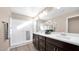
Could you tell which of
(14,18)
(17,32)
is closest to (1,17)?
(14,18)

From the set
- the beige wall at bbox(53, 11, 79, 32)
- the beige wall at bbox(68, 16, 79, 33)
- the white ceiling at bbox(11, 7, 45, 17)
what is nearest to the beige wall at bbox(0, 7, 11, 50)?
the white ceiling at bbox(11, 7, 45, 17)

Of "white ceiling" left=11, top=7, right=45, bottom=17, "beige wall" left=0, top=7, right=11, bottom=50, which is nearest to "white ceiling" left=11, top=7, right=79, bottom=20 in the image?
"white ceiling" left=11, top=7, right=45, bottom=17

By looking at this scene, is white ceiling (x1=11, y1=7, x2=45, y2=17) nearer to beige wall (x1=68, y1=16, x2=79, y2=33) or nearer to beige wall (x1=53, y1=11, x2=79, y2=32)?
beige wall (x1=53, y1=11, x2=79, y2=32)

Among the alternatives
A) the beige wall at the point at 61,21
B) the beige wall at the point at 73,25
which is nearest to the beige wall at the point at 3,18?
the beige wall at the point at 61,21

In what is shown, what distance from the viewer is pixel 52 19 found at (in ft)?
5.23

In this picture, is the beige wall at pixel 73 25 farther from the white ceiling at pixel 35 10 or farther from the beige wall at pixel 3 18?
the beige wall at pixel 3 18

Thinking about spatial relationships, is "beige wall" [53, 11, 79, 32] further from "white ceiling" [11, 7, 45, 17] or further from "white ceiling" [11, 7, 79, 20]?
"white ceiling" [11, 7, 45, 17]

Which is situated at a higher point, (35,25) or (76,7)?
(76,7)

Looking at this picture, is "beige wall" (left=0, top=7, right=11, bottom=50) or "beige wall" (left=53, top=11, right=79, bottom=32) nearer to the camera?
"beige wall" (left=0, top=7, right=11, bottom=50)

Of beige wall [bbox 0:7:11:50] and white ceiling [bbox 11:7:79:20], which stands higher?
white ceiling [bbox 11:7:79:20]
